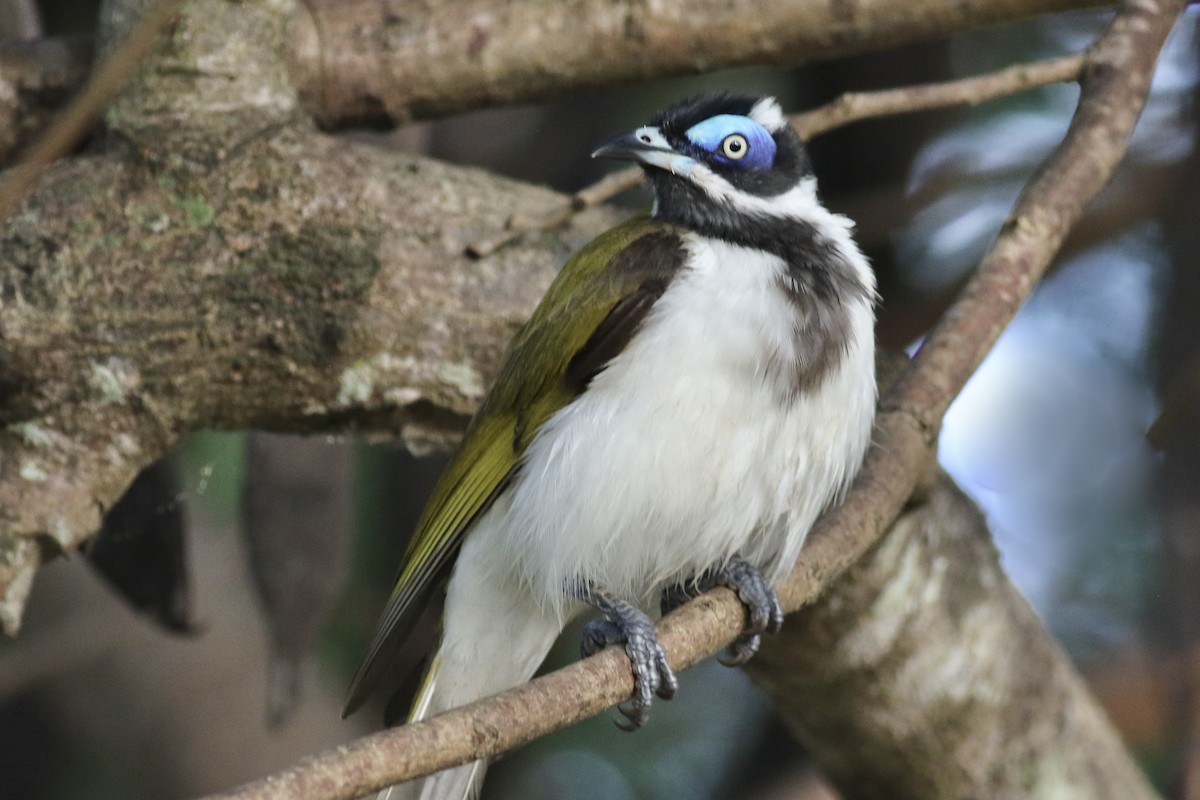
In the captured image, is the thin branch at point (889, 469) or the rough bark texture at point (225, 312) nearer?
the thin branch at point (889, 469)

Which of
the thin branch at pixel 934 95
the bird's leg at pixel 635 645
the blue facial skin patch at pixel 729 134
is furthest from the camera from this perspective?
the thin branch at pixel 934 95

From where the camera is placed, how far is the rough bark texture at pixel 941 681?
11.3ft

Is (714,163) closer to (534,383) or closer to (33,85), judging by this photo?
(534,383)

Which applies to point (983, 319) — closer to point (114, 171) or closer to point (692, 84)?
point (114, 171)

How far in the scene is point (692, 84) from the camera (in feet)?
17.0

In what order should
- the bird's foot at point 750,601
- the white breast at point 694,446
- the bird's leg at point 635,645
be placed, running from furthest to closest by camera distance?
the bird's foot at point 750,601 → the white breast at point 694,446 → the bird's leg at point 635,645

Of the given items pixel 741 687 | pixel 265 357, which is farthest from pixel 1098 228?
pixel 265 357

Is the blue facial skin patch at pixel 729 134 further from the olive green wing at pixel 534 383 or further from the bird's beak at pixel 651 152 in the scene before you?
the olive green wing at pixel 534 383

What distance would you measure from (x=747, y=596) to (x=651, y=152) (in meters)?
0.91

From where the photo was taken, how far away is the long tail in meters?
2.88

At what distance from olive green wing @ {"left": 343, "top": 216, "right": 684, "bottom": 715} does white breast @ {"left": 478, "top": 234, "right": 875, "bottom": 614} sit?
0.05 meters

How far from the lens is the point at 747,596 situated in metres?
2.71

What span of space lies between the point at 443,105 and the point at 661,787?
8.91 feet

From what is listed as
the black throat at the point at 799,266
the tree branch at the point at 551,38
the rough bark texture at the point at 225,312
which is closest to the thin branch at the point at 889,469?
the black throat at the point at 799,266
